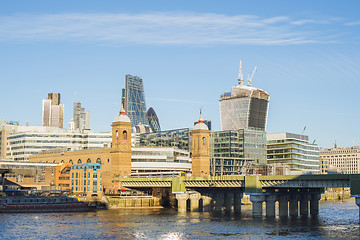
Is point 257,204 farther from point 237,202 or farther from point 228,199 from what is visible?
point 228,199

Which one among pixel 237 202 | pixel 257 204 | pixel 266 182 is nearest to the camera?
pixel 266 182

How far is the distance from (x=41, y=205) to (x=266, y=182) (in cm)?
7119

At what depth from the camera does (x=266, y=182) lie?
153000mm

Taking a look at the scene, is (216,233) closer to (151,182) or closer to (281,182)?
(281,182)

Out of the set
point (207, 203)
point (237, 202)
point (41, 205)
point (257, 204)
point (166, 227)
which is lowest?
point (166, 227)

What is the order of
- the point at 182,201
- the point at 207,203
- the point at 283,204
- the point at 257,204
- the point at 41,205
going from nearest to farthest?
the point at 257,204 < the point at 283,204 < the point at 41,205 < the point at 182,201 < the point at 207,203

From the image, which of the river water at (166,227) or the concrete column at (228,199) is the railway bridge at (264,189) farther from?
the river water at (166,227)

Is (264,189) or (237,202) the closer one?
(264,189)

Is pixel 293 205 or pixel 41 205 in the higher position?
pixel 293 205

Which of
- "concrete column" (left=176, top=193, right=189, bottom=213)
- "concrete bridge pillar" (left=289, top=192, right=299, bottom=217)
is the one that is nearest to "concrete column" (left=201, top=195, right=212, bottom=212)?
"concrete column" (left=176, top=193, right=189, bottom=213)

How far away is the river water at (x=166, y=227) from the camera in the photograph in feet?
364

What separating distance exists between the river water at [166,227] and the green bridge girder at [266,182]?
932 centimetres

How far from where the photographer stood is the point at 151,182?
19162cm

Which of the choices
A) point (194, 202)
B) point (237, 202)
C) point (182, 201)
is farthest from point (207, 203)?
point (182, 201)
